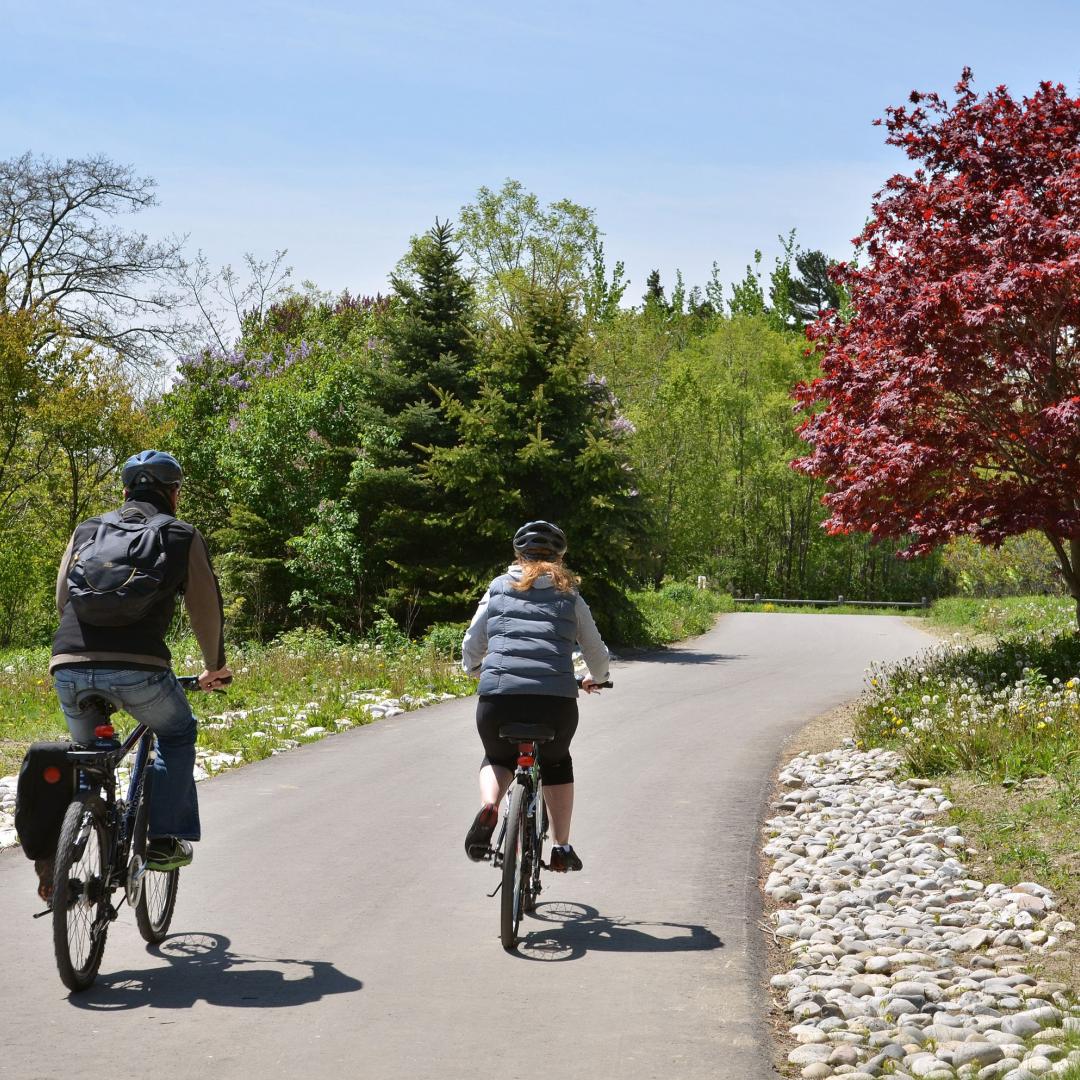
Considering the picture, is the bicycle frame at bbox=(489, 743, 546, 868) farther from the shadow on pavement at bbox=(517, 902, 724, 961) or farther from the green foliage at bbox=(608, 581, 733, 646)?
the green foliage at bbox=(608, 581, 733, 646)

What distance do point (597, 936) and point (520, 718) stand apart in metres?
1.11

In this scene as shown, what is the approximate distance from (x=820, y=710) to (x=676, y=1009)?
35.6ft

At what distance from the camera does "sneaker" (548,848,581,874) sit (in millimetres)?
6504

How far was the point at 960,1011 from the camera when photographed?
5.23 metres

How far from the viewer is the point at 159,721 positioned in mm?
5504

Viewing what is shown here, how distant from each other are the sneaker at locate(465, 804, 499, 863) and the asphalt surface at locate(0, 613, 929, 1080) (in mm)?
437

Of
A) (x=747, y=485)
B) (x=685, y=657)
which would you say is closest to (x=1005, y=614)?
(x=685, y=657)

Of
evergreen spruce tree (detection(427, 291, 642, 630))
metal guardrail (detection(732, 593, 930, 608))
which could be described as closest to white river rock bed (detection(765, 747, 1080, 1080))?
evergreen spruce tree (detection(427, 291, 642, 630))

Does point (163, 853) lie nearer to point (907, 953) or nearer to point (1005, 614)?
point (907, 953)

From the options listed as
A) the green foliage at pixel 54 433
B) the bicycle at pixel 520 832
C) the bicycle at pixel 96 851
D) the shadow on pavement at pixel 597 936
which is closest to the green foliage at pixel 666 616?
the green foliage at pixel 54 433

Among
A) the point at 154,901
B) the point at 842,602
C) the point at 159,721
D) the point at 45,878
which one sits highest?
the point at 159,721

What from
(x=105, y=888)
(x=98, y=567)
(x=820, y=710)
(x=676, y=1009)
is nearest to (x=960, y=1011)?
(x=676, y=1009)

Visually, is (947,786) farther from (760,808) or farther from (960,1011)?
(960,1011)

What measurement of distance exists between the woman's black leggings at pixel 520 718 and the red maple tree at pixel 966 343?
778 centimetres
